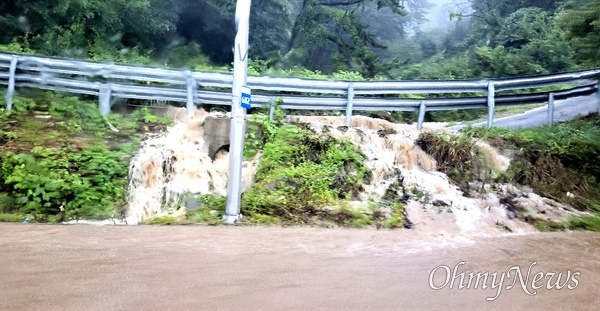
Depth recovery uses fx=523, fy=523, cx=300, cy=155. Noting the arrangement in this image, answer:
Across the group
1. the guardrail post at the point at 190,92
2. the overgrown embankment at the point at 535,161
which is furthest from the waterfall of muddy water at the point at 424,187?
the guardrail post at the point at 190,92

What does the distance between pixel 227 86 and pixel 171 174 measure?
2.96 m

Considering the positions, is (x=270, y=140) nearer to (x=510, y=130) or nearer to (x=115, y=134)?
(x=115, y=134)

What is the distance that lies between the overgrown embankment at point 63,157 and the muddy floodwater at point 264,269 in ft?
3.26

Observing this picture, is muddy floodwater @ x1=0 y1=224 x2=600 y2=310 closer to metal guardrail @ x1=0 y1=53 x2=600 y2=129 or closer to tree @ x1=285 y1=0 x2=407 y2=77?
metal guardrail @ x1=0 y1=53 x2=600 y2=129

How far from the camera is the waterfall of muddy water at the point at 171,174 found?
27.3ft

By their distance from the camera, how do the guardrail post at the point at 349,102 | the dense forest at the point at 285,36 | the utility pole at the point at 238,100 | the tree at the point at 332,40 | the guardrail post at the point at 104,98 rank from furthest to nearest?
the tree at the point at 332,40, the dense forest at the point at 285,36, the guardrail post at the point at 349,102, the guardrail post at the point at 104,98, the utility pole at the point at 238,100

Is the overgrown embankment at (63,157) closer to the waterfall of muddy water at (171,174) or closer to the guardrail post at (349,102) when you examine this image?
the waterfall of muddy water at (171,174)

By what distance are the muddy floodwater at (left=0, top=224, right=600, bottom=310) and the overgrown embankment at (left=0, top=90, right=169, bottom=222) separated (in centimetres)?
99

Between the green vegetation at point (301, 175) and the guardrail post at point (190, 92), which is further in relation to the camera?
the guardrail post at point (190, 92)

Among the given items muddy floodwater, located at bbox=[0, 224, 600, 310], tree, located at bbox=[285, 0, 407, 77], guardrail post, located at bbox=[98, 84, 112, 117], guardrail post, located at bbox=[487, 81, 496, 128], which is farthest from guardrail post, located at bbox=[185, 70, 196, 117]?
tree, located at bbox=[285, 0, 407, 77]

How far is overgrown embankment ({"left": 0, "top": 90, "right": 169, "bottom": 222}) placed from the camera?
755cm

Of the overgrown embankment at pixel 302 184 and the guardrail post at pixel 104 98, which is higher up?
the guardrail post at pixel 104 98

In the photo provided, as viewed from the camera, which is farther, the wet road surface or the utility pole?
the wet road surface

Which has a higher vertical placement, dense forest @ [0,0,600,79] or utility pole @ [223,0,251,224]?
dense forest @ [0,0,600,79]
